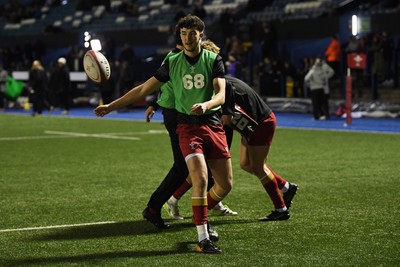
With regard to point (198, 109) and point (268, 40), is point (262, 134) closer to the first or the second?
point (198, 109)

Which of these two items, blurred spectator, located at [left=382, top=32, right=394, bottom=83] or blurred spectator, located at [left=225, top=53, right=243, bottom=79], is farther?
blurred spectator, located at [left=382, top=32, right=394, bottom=83]

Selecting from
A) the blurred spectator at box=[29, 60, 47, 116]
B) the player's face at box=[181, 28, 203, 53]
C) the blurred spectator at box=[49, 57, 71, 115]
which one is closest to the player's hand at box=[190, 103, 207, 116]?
the player's face at box=[181, 28, 203, 53]

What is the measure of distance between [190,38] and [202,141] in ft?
2.95

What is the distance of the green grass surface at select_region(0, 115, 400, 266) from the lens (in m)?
7.86

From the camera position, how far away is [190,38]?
820 cm

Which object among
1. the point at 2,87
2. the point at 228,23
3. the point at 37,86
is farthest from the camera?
the point at 2,87

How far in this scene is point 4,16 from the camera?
54.4 meters

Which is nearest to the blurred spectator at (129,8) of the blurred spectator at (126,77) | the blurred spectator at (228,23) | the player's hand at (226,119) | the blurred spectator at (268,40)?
the blurred spectator at (126,77)

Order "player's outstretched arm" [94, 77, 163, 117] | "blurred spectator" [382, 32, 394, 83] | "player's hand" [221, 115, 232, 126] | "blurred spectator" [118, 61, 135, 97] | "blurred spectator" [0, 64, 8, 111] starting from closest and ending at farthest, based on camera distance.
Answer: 1. "player's outstretched arm" [94, 77, 163, 117]
2. "player's hand" [221, 115, 232, 126]
3. "blurred spectator" [382, 32, 394, 83]
4. "blurred spectator" [118, 61, 135, 97]
5. "blurred spectator" [0, 64, 8, 111]

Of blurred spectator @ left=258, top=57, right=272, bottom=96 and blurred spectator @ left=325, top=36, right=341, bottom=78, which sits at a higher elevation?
blurred spectator @ left=325, top=36, right=341, bottom=78

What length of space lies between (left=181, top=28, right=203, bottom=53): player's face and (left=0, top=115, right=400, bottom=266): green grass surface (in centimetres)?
174

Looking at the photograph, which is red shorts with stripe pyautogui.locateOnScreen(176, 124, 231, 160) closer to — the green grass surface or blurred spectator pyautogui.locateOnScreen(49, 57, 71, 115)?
the green grass surface

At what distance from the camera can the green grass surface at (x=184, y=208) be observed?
7855mm

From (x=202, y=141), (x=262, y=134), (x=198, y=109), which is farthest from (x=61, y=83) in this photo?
(x=198, y=109)
